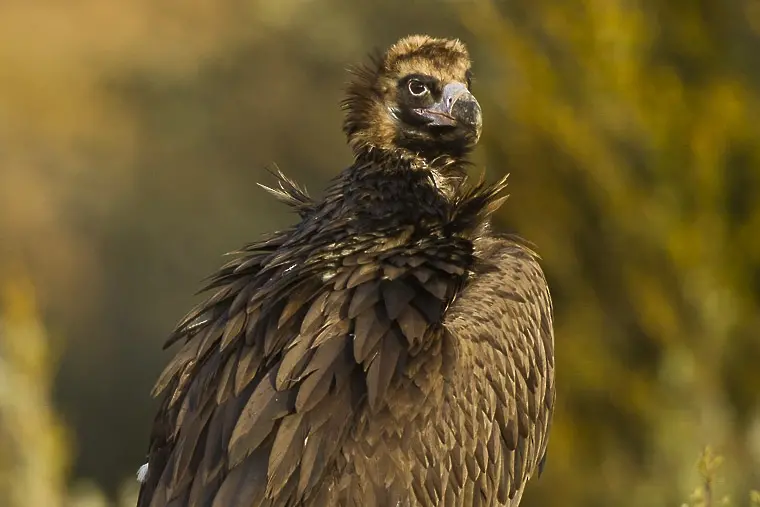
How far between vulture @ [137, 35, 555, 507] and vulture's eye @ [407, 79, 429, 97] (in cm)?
2

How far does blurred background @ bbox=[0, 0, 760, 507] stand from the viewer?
30.1 feet

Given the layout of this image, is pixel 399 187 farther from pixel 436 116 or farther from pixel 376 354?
pixel 376 354

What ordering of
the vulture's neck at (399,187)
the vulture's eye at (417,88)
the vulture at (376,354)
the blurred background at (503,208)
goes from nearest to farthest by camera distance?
the vulture at (376,354) < the vulture's neck at (399,187) < the vulture's eye at (417,88) < the blurred background at (503,208)

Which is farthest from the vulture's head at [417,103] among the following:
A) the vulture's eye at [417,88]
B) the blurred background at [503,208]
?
the blurred background at [503,208]

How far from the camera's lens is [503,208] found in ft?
32.8

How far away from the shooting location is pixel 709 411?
8.86m

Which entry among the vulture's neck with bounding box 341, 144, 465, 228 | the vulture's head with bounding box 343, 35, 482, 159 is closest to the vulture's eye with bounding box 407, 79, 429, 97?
the vulture's head with bounding box 343, 35, 482, 159

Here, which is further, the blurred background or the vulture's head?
the blurred background

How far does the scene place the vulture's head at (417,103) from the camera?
541 cm

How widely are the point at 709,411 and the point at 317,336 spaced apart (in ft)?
16.9

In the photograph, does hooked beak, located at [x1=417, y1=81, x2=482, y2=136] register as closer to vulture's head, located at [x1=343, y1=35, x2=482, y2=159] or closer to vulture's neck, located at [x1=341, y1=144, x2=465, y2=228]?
vulture's head, located at [x1=343, y1=35, x2=482, y2=159]

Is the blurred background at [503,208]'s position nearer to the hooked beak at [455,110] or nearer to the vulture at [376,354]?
the vulture at [376,354]

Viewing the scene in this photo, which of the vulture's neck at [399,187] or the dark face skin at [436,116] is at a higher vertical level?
the dark face skin at [436,116]

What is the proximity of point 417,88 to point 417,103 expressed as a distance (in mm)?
76
